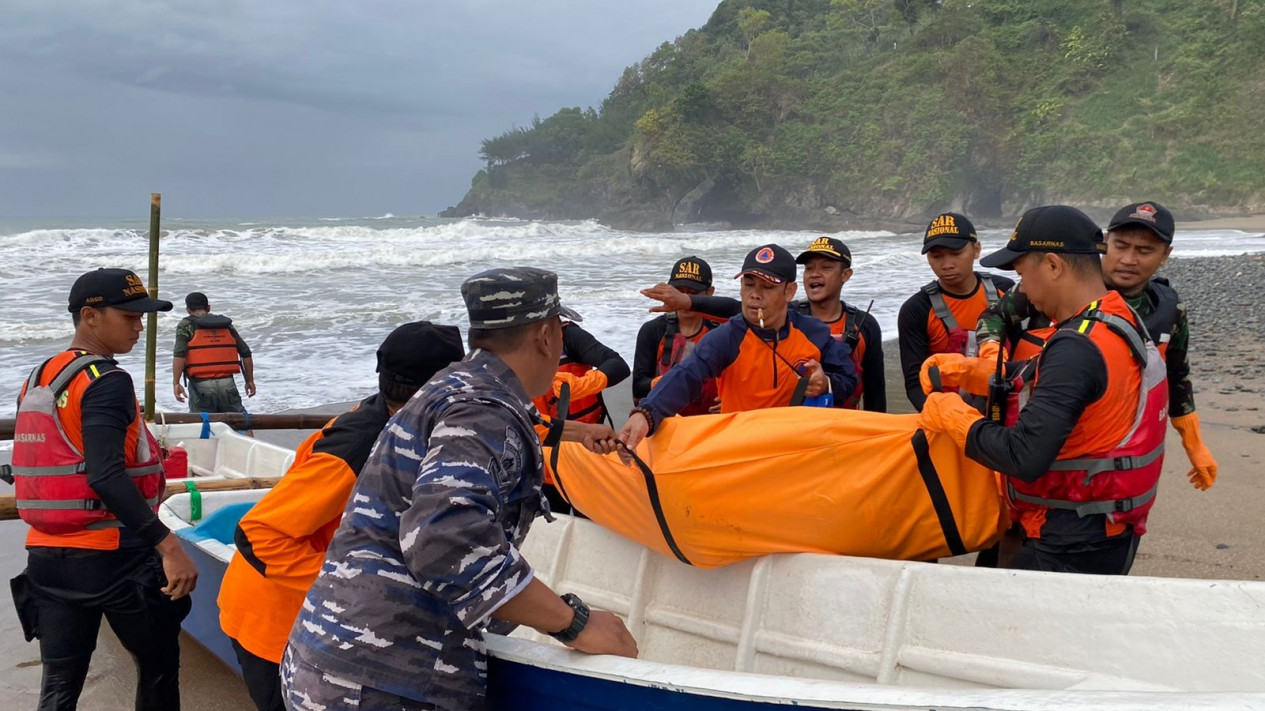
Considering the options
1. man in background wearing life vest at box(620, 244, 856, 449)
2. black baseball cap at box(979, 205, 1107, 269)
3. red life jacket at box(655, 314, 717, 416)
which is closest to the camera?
black baseball cap at box(979, 205, 1107, 269)

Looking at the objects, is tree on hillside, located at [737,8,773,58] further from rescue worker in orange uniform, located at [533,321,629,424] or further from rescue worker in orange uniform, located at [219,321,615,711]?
rescue worker in orange uniform, located at [219,321,615,711]

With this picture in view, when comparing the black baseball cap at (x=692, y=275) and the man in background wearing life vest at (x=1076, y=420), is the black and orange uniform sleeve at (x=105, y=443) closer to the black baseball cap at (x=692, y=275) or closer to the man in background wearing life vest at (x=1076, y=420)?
the man in background wearing life vest at (x=1076, y=420)

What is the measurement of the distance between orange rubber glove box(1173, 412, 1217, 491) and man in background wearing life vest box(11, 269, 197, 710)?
3742 mm

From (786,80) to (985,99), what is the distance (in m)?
14.3

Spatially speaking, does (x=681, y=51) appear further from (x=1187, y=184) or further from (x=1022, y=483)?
(x=1022, y=483)

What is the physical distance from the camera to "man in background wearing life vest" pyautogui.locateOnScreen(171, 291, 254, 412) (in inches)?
338

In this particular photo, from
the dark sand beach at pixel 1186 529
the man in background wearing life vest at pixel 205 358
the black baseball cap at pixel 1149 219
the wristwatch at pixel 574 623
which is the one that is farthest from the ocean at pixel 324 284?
the black baseball cap at pixel 1149 219

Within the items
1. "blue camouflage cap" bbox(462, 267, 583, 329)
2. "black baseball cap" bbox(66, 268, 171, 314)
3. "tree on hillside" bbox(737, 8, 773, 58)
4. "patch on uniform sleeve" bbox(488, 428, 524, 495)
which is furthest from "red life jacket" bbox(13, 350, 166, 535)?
"tree on hillside" bbox(737, 8, 773, 58)

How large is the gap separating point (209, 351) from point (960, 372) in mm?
7507

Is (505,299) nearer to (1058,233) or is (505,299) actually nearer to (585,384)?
(1058,233)

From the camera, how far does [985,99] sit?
196 ft

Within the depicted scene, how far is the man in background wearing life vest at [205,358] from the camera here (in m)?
8.59

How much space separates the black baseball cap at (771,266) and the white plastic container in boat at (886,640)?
1282mm

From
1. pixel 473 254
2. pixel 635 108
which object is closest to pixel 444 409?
pixel 473 254
